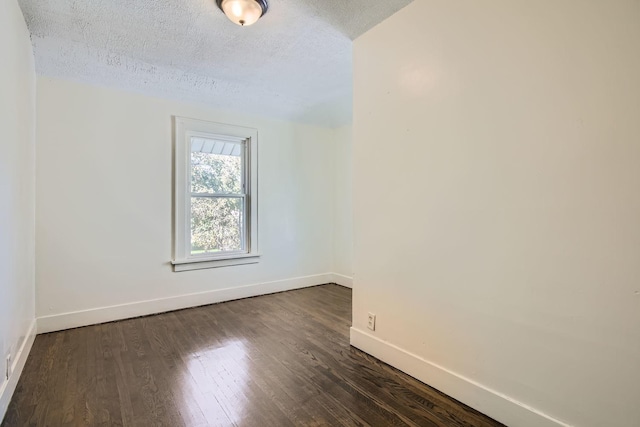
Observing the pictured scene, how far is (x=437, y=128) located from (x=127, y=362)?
102 inches

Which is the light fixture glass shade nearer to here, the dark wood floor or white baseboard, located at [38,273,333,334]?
the dark wood floor

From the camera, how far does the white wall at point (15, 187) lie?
5.25 ft

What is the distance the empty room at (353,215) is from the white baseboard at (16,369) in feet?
0.11

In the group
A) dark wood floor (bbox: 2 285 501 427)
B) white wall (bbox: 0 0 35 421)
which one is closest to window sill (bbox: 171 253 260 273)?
dark wood floor (bbox: 2 285 501 427)

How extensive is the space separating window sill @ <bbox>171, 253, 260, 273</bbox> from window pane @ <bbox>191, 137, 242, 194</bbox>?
79cm

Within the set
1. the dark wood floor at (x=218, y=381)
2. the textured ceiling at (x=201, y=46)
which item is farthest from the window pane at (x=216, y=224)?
the textured ceiling at (x=201, y=46)

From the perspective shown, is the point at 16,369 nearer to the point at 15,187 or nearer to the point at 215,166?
the point at 15,187

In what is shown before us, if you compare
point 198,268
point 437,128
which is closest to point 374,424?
point 437,128

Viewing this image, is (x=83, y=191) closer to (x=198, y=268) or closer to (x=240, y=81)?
(x=198, y=268)

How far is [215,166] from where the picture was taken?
12.2ft

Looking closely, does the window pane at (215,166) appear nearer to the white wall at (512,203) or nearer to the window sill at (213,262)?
the window sill at (213,262)

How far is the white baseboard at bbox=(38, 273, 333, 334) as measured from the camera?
2.81 m

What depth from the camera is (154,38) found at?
221 centimetres

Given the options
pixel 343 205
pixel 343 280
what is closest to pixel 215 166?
pixel 343 205
